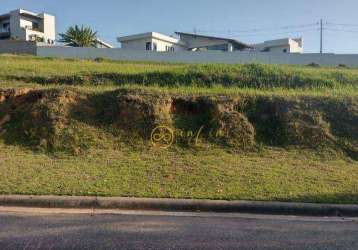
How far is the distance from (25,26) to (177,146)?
52.8 meters

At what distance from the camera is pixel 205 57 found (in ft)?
86.5

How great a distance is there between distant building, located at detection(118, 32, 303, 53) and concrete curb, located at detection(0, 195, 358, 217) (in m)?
38.8

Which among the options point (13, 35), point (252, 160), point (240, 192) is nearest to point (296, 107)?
point (252, 160)

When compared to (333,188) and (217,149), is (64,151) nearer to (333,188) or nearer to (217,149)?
(217,149)

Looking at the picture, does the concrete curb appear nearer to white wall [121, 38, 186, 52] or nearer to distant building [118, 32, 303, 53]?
distant building [118, 32, 303, 53]

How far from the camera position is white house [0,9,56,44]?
5228 cm

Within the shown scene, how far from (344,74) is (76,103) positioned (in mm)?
9940

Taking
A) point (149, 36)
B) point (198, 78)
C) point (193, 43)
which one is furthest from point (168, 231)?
point (193, 43)

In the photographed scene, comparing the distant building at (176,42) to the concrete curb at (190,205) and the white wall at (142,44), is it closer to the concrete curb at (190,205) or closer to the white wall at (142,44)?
the white wall at (142,44)

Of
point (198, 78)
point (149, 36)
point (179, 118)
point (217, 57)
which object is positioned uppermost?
point (149, 36)

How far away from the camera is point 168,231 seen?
430 centimetres

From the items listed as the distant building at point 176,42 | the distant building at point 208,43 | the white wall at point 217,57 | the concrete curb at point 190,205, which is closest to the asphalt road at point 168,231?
the concrete curb at point 190,205

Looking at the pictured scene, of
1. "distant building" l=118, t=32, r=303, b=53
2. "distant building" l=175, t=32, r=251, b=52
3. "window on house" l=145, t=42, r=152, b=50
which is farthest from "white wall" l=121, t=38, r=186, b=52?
"distant building" l=175, t=32, r=251, b=52

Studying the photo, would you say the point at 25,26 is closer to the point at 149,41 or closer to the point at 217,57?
the point at 149,41
